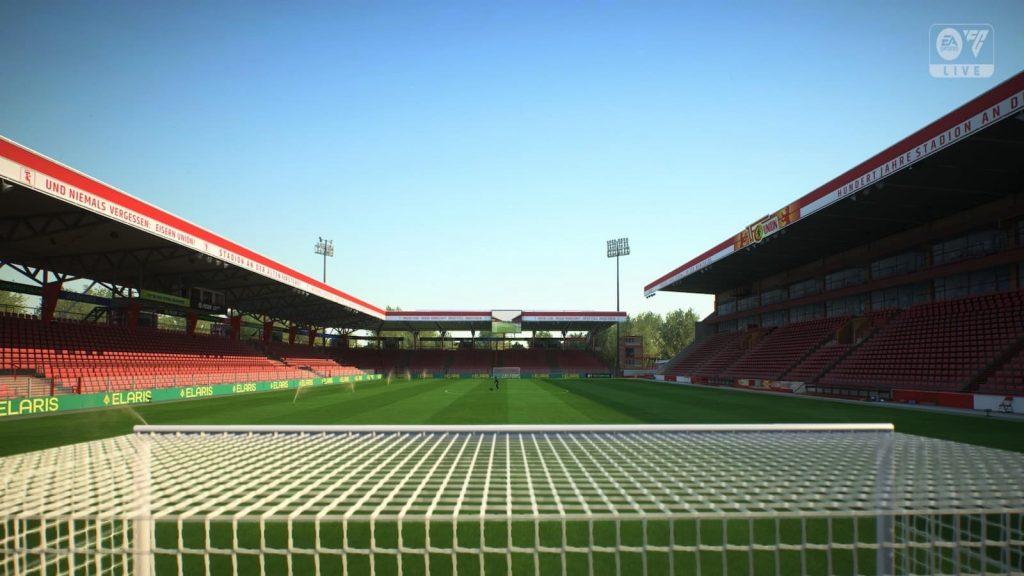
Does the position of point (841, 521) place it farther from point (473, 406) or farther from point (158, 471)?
point (473, 406)

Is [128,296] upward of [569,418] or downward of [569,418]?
upward

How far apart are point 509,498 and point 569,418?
1355cm

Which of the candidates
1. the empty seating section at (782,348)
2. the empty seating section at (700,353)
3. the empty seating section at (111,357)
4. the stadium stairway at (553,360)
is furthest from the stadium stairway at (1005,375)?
the stadium stairway at (553,360)

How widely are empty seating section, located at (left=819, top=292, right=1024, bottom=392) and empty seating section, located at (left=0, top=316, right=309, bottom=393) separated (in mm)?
32954

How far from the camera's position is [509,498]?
8.70ft

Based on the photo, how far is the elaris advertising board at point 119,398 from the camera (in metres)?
17.4

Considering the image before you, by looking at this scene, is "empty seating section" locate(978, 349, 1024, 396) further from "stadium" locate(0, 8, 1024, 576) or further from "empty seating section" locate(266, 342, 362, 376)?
"empty seating section" locate(266, 342, 362, 376)

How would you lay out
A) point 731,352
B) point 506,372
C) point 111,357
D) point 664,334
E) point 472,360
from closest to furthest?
point 111,357
point 731,352
point 506,372
point 472,360
point 664,334

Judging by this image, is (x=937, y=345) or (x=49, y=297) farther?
A: (x=49, y=297)

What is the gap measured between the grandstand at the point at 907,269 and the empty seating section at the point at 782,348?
126 millimetres

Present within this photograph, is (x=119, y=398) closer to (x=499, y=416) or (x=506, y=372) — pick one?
(x=499, y=416)

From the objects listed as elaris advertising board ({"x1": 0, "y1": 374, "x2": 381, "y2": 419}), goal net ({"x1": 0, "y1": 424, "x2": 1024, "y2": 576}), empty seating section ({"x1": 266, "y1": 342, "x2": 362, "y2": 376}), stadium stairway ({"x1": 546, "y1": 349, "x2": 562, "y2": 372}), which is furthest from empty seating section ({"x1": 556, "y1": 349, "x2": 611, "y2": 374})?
goal net ({"x1": 0, "y1": 424, "x2": 1024, "y2": 576})

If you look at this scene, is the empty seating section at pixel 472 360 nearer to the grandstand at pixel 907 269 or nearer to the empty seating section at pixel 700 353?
the empty seating section at pixel 700 353

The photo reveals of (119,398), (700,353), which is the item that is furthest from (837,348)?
(119,398)
